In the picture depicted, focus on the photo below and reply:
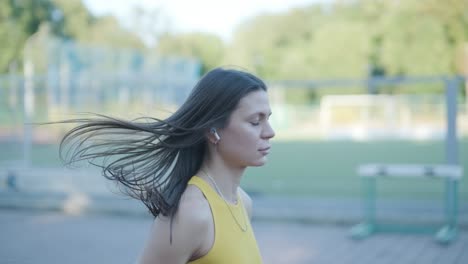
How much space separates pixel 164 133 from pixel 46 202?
30.7 ft

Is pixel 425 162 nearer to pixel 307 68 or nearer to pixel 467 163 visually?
pixel 467 163

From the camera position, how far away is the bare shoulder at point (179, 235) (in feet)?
5.56

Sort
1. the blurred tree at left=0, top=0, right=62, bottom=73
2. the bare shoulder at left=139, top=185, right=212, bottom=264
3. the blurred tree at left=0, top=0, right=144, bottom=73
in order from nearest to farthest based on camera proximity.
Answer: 1. the bare shoulder at left=139, top=185, right=212, bottom=264
2. the blurred tree at left=0, top=0, right=62, bottom=73
3. the blurred tree at left=0, top=0, right=144, bottom=73

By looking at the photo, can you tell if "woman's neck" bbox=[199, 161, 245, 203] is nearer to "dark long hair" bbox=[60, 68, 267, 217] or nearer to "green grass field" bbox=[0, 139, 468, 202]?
"dark long hair" bbox=[60, 68, 267, 217]

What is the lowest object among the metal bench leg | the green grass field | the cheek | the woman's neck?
the green grass field

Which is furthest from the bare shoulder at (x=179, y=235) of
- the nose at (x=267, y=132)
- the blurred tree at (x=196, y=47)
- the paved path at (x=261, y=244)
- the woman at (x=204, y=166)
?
the blurred tree at (x=196, y=47)

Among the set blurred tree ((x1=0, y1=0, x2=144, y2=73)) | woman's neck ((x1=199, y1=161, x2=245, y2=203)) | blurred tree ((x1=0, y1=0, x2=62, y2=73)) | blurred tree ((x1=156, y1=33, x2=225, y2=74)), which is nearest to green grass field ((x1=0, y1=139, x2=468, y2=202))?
woman's neck ((x1=199, y1=161, x2=245, y2=203))

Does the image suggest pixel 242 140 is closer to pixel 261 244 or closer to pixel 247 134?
pixel 247 134

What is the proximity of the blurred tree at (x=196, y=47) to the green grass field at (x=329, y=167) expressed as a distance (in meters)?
19.0

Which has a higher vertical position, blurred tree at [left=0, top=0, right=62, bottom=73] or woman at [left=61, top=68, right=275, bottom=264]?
blurred tree at [left=0, top=0, right=62, bottom=73]

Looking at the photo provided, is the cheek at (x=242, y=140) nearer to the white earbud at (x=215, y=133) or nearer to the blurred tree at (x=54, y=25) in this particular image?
the white earbud at (x=215, y=133)

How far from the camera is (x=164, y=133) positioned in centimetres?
195

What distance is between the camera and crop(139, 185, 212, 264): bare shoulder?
5.56 feet

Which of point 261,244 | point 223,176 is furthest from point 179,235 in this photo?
point 261,244
